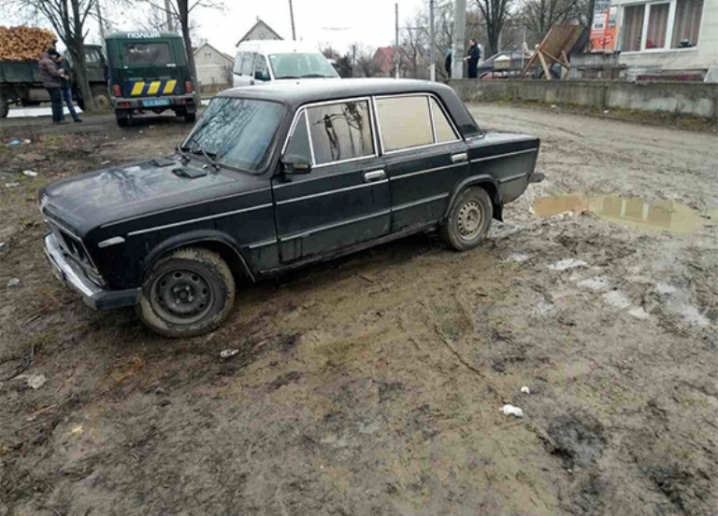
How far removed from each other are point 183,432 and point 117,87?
13021 millimetres

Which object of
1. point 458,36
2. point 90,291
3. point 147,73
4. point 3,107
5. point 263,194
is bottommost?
point 90,291

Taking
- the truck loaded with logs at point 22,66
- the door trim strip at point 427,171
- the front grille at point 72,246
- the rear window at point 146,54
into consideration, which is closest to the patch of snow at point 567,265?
the door trim strip at point 427,171

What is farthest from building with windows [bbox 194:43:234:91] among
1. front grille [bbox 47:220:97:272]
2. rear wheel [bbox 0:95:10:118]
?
front grille [bbox 47:220:97:272]

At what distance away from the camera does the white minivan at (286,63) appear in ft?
44.9

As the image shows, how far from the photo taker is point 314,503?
8.63 ft

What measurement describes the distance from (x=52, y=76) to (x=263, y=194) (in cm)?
1338

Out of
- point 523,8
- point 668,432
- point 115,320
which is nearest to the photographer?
point 668,432

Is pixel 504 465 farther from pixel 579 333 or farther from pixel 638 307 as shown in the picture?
pixel 638 307

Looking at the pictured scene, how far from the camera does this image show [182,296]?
4102 millimetres

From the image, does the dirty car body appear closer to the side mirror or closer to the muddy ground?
the side mirror

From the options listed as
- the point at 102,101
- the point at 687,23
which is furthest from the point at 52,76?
the point at 687,23

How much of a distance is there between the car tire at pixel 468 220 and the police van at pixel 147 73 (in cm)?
1120

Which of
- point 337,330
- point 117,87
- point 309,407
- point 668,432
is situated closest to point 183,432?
point 309,407

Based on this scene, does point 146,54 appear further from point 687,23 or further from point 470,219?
point 687,23
